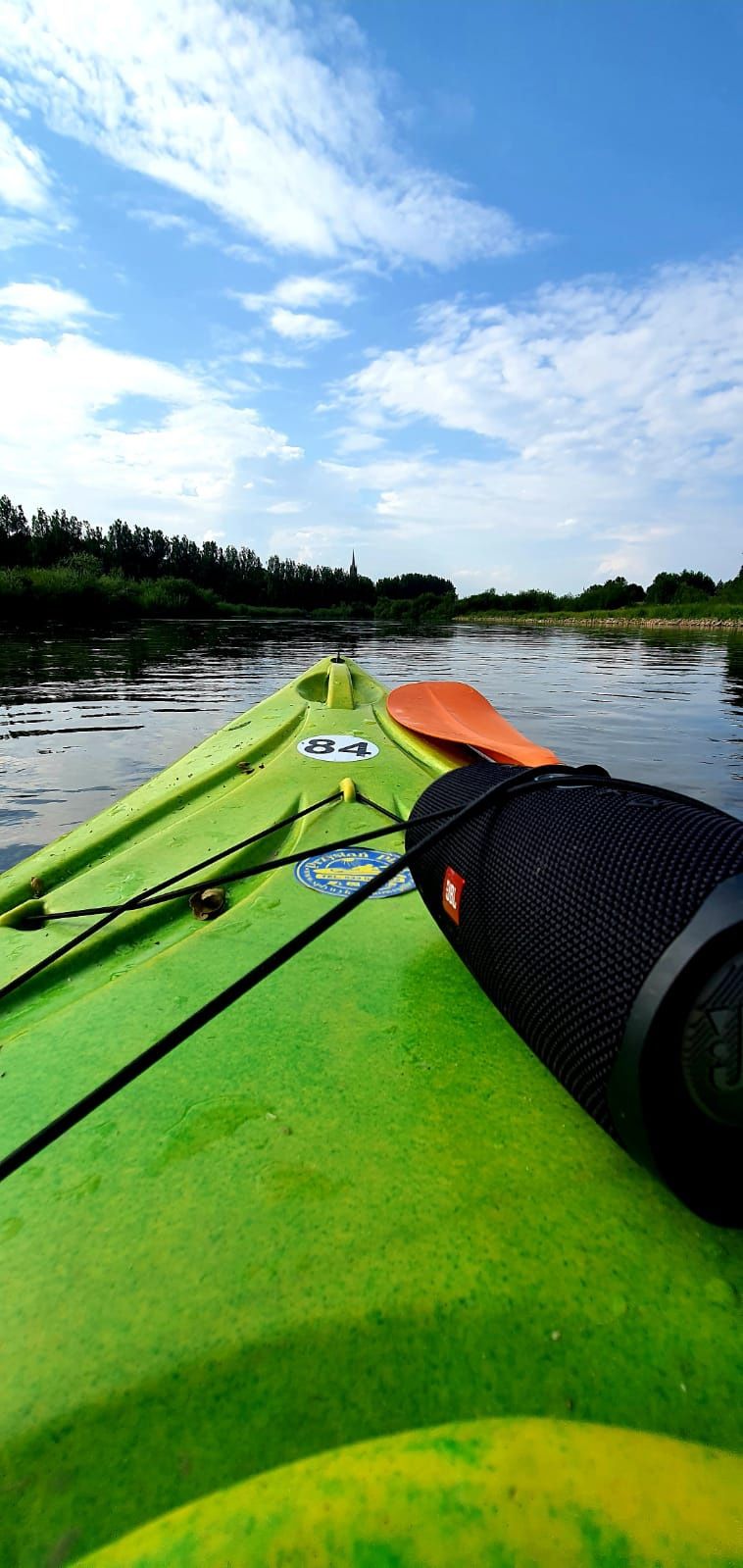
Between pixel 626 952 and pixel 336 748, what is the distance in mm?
2595

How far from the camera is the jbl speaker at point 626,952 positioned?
80cm

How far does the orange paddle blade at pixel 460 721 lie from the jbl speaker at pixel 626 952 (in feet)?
5.42

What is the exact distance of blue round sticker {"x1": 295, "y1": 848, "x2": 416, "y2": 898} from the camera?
210 cm

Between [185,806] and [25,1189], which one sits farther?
[185,806]

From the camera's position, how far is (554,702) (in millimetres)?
11719

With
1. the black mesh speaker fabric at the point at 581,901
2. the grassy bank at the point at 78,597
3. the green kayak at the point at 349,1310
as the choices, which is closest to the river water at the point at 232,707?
the green kayak at the point at 349,1310

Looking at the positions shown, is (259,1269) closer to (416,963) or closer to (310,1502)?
(310,1502)

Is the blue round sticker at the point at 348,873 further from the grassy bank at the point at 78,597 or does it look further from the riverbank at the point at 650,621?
the riverbank at the point at 650,621

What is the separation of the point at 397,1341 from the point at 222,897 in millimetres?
1473

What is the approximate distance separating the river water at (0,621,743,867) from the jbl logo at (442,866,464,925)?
142 inches

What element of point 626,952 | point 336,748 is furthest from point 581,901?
point 336,748

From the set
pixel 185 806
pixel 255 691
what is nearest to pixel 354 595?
pixel 255 691

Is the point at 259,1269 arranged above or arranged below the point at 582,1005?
below

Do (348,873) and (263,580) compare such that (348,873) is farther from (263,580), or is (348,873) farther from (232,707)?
(263,580)
